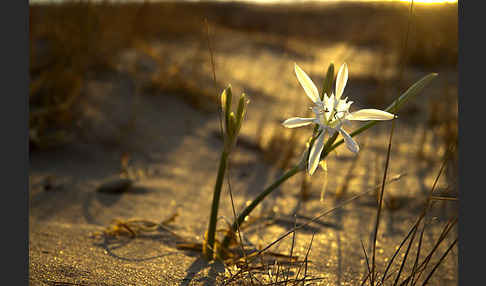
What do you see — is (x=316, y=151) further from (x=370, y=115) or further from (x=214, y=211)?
(x=214, y=211)

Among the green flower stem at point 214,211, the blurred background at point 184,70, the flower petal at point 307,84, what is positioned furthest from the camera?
the blurred background at point 184,70

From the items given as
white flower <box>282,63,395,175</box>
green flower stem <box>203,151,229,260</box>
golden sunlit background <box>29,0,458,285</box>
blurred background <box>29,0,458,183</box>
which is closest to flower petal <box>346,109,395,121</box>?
white flower <box>282,63,395,175</box>

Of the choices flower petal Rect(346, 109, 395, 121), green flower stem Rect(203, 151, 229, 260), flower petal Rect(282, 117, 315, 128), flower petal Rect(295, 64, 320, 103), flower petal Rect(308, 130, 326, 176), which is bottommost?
green flower stem Rect(203, 151, 229, 260)

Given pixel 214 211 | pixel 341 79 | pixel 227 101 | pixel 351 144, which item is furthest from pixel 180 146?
pixel 351 144

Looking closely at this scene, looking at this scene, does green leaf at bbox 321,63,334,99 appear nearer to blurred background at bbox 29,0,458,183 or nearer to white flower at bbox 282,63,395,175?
white flower at bbox 282,63,395,175

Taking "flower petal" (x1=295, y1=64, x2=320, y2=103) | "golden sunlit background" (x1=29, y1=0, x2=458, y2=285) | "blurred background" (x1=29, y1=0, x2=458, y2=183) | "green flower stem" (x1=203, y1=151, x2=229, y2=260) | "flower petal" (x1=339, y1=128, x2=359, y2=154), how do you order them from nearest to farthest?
"flower petal" (x1=339, y1=128, x2=359, y2=154) < "flower petal" (x1=295, y1=64, x2=320, y2=103) < "green flower stem" (x1=203, y1=151, x2=229, y2=260) < "golden sunlit background" (x1=29, y1=0, x2=458, y2=285) < "blurred background" (x1=29, y1=0, x2=458, y2=183)

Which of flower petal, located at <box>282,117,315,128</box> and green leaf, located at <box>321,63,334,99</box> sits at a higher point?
green leaf, located at <box>321,63,334,99</box>

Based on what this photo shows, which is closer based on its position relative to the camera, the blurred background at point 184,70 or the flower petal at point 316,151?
the flower petal at point 316,151

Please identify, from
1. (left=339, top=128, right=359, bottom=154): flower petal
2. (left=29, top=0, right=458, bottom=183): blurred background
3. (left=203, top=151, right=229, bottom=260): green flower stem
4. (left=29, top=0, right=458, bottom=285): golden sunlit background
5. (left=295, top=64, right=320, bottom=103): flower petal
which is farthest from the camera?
(left=29, top=0, right=458, bottom=183): blurred background

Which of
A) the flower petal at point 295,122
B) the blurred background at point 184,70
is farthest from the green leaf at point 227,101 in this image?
the blurred background at point 184,70

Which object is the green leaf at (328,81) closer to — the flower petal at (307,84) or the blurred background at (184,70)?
the flower petal at (307,84)
